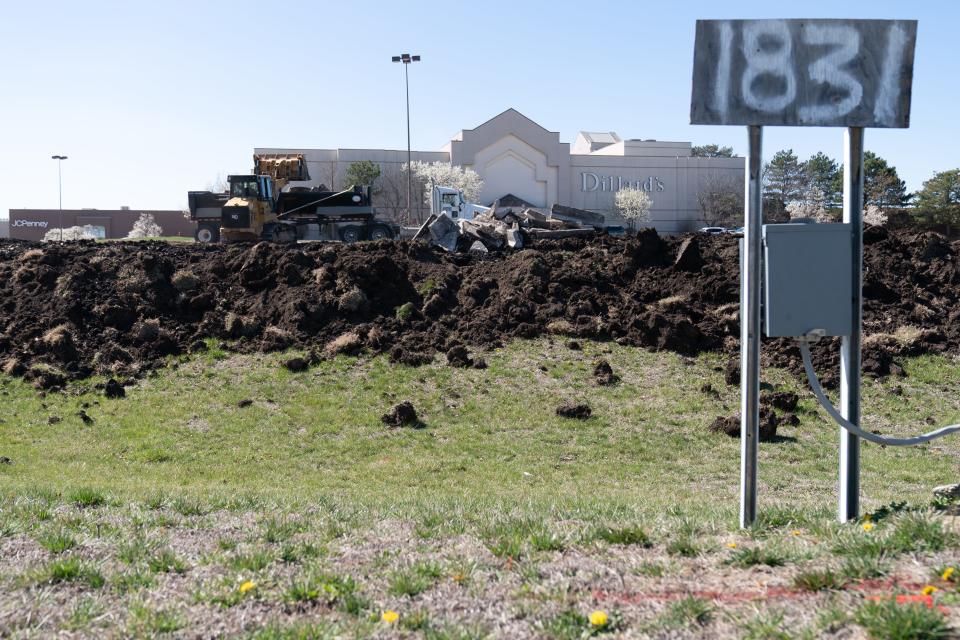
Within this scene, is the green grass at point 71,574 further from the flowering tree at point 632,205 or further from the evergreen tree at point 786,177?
the evergreen tree at point 786,177

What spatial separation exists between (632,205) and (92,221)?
55.8 meters

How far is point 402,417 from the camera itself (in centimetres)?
1368

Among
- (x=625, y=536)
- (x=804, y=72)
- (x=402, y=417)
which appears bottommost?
(x=402, y=417)

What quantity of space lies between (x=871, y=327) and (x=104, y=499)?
14.5 meters

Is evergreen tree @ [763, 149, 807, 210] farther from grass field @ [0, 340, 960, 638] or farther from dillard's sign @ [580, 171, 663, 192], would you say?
grass field @ [0, 340, 960, 638]

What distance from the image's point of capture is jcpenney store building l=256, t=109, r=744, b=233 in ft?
285

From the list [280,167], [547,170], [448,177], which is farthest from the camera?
[547,170]

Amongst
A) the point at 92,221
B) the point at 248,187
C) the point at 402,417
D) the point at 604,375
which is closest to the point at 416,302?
the point at 604,375

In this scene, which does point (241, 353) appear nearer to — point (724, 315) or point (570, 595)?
point (724, 315)

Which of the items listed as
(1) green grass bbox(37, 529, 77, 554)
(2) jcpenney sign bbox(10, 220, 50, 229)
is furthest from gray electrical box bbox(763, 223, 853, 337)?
(2) jcpenney sign bbox(10, 220, 50, 229)

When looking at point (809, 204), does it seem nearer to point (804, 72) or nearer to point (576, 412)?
point (576, 412)

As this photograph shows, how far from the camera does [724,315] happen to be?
1706cm

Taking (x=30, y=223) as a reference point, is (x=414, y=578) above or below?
below

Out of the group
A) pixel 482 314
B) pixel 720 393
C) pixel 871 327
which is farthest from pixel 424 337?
pixel 871 327
